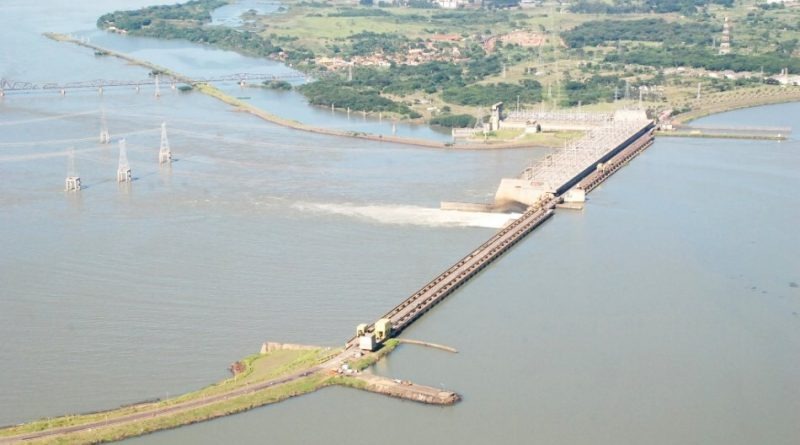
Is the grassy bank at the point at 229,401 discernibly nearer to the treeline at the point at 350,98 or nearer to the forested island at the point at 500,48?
the forested island at the point at 500,48

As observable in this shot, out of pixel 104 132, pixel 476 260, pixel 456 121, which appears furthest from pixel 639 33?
pixel 476 260

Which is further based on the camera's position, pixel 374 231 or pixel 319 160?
pixel 319 160

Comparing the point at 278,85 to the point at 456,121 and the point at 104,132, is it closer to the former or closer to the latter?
the point at 456,121

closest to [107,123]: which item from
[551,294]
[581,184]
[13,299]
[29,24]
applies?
[581,184]

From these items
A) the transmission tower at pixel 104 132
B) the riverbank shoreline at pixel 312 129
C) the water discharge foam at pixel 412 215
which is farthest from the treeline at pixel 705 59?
the water discharge foam at pixel 412 215

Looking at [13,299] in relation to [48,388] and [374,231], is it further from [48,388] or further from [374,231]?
[374,231]

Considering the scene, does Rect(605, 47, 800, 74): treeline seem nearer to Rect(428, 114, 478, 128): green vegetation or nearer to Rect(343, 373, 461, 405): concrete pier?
Rect(428, 114, 478, 128): green vegetation
